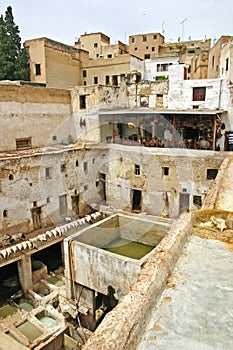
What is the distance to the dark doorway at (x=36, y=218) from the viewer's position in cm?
1769

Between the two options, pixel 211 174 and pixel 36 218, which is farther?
pixel 36 218

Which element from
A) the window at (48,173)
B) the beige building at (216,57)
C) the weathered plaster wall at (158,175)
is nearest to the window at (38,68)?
the weathered plaster wall at (158,175)

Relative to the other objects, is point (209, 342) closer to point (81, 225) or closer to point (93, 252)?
point (93, 252)

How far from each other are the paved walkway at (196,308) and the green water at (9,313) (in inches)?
517

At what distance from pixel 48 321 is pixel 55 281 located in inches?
114

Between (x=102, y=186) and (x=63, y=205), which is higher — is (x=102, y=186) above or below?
above

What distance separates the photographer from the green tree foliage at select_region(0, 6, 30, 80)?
26.2m

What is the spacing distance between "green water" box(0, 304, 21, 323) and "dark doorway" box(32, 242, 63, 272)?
11.6 ft

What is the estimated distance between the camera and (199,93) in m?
22.7

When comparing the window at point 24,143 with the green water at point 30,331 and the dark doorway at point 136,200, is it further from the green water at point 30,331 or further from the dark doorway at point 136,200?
the green water at point 30,331

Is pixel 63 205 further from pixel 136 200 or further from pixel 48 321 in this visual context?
pixel 48 321

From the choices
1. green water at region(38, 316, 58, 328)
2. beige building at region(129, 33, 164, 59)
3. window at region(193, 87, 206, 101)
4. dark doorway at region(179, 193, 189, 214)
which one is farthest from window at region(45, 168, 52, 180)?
beige building at region(129, 33, 164, 59)

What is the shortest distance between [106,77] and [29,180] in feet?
52.6

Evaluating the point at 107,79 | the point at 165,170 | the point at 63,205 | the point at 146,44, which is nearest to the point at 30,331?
the point at 63,205
